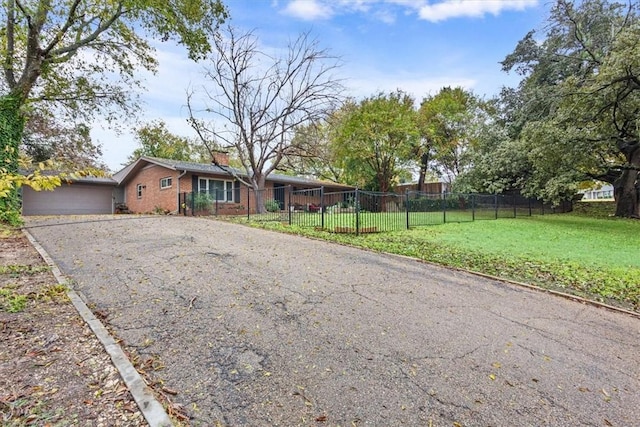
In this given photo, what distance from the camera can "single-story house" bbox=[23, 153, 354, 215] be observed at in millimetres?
18344

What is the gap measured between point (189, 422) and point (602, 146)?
1784 cm

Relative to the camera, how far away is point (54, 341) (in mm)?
3012

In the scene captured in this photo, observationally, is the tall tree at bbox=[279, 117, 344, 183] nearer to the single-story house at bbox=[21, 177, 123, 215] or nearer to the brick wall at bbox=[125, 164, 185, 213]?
the brick wall at bbox=[125, 164, 185, 213]

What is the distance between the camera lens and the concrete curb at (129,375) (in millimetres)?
2057

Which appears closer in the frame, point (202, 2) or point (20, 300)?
point (20, 300)

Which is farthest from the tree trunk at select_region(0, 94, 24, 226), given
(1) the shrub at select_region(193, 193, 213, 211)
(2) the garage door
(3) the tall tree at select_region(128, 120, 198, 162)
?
(3) the tall tree at select_region(128, 120, 198, 162)

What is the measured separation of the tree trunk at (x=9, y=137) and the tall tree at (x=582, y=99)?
20.0 metres

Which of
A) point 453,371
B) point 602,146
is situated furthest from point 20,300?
point 602,146

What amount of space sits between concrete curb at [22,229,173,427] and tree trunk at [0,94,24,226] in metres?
9.59

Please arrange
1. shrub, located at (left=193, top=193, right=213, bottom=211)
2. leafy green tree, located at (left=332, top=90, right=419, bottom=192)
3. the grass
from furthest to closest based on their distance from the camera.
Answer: leafy green tree, located at (left=332, top=90, right=419, bottom=192) → shrub, located at (left=193, top=193, right=213, bottom=211) → the grass

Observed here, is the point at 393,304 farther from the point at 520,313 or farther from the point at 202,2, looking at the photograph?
the point at 202,2

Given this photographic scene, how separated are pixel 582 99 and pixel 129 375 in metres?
16.5

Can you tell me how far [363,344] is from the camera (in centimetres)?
322

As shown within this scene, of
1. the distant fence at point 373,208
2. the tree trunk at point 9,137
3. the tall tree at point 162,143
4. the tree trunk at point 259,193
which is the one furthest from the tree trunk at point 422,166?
the tree trunk at point 9,137
